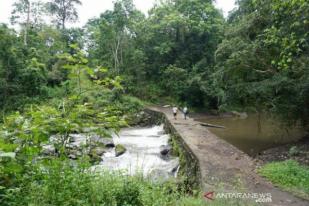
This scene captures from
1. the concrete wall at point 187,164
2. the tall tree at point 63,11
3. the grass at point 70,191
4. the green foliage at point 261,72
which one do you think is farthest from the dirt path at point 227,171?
the tall tree at point 63,11

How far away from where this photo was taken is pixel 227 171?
6047mm

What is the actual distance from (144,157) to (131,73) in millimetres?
18172

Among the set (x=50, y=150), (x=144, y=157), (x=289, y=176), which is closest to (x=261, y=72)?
(x=289, y=176)

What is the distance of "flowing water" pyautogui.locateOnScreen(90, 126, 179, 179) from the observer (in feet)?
25.2

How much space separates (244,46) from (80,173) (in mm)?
8611

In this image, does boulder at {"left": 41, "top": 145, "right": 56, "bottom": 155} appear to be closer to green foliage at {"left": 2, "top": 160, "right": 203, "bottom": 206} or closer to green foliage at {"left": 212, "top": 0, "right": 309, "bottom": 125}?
green foliage at {"left": 2, "top": 160, "right": 203, "bottom": 206}

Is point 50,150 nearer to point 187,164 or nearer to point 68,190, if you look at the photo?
point 68,190

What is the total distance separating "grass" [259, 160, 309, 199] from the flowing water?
2416mm

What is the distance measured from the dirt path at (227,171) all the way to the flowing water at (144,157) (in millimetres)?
978

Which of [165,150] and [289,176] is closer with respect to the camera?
[289,176]

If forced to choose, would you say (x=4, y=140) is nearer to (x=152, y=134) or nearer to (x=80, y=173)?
(x=80, y=173)

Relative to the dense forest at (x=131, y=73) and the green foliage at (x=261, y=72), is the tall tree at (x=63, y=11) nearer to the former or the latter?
the dense forest at (x=131, y=73)

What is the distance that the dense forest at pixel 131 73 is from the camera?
8.50ft

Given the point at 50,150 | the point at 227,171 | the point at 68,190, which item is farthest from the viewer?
the point at 227,171
